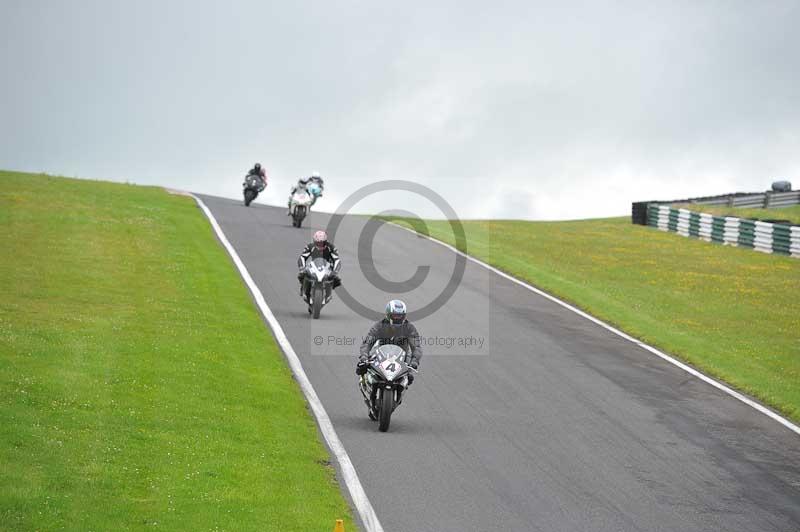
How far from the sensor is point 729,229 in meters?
47.1

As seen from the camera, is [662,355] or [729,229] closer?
[662,355]

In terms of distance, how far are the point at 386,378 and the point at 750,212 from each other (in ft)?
136

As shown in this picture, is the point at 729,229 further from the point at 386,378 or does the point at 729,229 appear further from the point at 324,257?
the point at 386,378

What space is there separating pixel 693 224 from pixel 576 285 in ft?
61.0

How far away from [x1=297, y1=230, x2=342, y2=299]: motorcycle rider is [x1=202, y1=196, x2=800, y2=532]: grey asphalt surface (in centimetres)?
88

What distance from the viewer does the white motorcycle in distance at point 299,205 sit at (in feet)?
129

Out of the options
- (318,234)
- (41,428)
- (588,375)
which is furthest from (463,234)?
(41,428)

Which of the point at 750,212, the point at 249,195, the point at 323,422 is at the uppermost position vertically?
the point at 249,195

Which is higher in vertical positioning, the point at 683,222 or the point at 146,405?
the point at 683,222

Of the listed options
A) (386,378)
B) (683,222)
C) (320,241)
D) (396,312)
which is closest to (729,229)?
(683,222)

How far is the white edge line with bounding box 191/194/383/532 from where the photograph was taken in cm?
1298

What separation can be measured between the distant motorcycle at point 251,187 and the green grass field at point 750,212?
20.6 m

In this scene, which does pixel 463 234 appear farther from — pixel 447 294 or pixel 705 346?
pixel 705 346

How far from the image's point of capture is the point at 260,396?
58.2 feet
